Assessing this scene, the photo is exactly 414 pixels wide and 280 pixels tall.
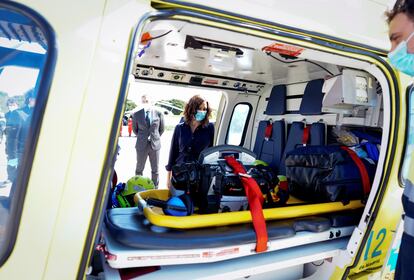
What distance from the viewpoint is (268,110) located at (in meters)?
4.22

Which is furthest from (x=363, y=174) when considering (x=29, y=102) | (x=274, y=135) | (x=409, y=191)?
(x=29, y=102)

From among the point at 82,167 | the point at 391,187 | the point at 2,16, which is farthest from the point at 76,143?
the point at 391,187

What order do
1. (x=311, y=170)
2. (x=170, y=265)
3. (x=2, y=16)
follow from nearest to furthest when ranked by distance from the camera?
(x=2, y=16), (x=170, y=265), (x=311, y=170)

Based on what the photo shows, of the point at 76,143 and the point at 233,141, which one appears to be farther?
the point at 233,141

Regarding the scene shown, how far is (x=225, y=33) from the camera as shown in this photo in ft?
4.30

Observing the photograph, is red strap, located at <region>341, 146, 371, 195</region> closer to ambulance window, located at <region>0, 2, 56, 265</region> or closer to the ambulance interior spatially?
the ambulance interior

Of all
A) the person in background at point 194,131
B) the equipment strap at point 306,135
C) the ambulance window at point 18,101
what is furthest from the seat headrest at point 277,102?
the ambulance window at point 18,101

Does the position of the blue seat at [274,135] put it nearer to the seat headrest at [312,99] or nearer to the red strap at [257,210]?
the seat headrest at [312,99]

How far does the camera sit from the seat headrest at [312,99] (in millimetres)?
3211

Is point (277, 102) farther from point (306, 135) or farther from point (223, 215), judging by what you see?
point (223, 215)

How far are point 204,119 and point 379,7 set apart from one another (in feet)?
7.42

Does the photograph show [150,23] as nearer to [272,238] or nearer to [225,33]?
[225,33]

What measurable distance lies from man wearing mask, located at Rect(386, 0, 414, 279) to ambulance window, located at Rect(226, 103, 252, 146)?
326 cm

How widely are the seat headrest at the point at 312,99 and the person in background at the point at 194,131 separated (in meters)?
1.23
